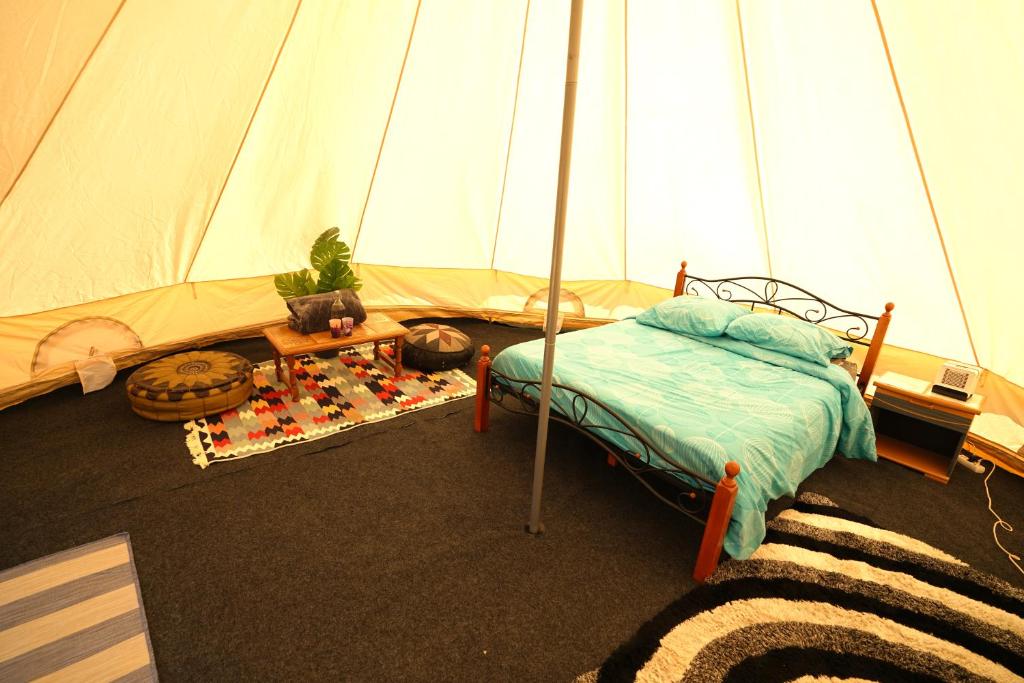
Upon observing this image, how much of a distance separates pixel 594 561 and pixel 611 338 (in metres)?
1.75

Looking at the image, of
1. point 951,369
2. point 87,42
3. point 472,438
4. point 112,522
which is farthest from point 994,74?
point 112,522

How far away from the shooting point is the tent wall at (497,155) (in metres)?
2.99

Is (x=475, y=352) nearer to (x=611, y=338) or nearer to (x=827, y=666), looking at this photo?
(x=611, y=338)

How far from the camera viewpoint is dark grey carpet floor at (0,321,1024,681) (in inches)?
81.6

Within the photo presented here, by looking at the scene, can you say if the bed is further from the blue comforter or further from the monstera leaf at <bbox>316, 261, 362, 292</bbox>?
the monstera leaf at <bbox>316, 261, 362, 292</bbox>

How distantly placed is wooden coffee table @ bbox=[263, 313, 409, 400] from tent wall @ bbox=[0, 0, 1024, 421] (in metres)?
0.96

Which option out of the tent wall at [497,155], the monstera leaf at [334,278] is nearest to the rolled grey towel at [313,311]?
the monstera leaf at [334,278]

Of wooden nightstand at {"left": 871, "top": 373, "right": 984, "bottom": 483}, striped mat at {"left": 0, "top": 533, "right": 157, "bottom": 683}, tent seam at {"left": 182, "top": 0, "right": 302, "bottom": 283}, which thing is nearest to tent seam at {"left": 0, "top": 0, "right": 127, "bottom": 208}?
tent seam at {"left": 182, "top": 0, "right": 302, "bottom": 283}

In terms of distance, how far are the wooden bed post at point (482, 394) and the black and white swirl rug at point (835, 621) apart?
5.44ft

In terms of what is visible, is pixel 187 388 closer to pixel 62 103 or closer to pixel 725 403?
pixel 62 103

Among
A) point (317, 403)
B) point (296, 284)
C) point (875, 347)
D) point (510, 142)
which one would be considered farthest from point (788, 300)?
point (296, 284)

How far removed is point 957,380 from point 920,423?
19.4 inches

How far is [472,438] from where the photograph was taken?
11.5 feet

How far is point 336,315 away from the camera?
12.8 ft
